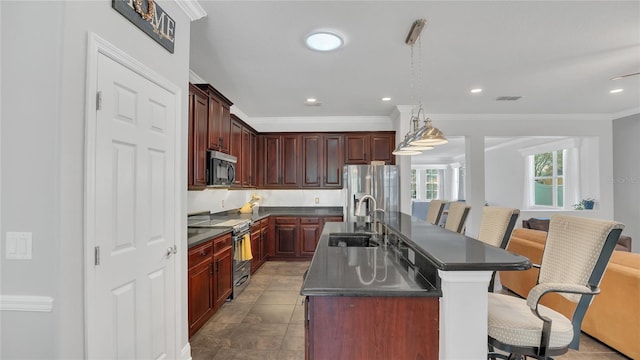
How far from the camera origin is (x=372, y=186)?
4.90 metres

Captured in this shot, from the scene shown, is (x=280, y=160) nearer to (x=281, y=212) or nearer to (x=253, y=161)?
(x=253, y=161)

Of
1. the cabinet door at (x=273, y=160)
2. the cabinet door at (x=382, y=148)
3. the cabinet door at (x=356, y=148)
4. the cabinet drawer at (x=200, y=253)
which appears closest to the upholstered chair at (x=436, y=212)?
the cabinet door at (x=382, y=148)

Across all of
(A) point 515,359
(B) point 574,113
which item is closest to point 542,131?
(B) point 574,113

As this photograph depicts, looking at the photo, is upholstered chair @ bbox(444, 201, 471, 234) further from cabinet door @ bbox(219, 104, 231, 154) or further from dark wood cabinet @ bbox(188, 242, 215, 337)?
cabinet door @ bbox(219, 104, 231, 154)

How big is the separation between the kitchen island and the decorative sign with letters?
5.24ft

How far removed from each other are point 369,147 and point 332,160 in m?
0.71

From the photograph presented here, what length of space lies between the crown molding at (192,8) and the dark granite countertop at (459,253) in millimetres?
2083

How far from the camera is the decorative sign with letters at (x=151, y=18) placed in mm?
1495

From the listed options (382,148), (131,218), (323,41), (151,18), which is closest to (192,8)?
(151,18)

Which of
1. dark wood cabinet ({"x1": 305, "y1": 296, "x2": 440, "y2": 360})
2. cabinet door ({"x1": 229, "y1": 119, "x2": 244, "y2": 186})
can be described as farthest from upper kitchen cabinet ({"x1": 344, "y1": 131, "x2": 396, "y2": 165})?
dark wood cabinet ({"x1": 305, "y1": 296, "x2": 440, "y2": 360})

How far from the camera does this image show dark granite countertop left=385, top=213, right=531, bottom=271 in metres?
1.19

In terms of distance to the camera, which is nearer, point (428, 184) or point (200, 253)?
point (200, 253)

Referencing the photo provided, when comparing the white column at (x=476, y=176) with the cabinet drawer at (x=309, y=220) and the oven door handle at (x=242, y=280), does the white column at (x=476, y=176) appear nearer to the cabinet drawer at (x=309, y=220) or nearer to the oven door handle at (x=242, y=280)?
the cabinet drawer at (x=309, y=220)

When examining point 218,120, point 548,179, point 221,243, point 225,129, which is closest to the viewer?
point 221,243
